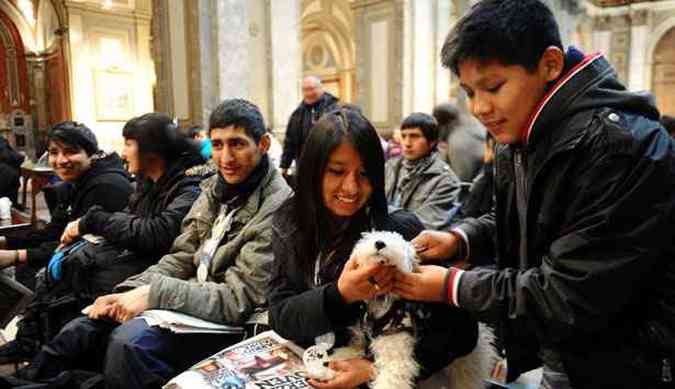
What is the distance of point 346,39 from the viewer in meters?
18.1

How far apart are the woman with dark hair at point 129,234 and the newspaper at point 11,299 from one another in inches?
9.1

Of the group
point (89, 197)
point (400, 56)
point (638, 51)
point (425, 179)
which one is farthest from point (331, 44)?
point (89, 197)

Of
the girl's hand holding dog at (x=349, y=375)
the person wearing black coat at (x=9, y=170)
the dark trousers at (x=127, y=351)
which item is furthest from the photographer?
the person wearing black coat at (x=9, y=170)

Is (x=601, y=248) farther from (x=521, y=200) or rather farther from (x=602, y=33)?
(x=602, y=33)

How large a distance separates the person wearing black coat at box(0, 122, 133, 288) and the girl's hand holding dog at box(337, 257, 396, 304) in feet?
7.67

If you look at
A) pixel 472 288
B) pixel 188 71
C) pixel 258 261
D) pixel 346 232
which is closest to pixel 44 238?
pixel 258 261

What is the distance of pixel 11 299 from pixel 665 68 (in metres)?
19.5

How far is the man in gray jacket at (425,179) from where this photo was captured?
3381mm

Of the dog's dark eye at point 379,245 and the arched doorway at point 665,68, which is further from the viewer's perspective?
the arched doorway at point 665,68

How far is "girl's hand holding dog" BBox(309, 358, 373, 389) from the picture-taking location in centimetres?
142

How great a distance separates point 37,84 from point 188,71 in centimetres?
1137

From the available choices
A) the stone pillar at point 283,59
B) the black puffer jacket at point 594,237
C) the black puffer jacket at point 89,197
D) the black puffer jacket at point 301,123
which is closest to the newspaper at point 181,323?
the black puffer jacket at point 594,237

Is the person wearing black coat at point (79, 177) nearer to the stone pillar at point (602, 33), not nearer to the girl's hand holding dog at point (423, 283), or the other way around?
the girl's hand holding dog at point (423, 283)

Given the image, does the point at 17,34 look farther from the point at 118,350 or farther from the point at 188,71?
the point at 118,350
